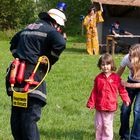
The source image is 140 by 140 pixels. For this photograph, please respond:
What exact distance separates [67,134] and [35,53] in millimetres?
2245

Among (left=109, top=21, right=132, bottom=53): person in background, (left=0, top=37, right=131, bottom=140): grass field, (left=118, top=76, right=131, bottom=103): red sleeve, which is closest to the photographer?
(left=118, top=76, right=131, bottom=103): red sleeve

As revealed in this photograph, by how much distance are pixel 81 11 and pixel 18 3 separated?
33.8 feet

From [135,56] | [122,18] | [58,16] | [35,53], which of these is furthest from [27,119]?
[122,18]

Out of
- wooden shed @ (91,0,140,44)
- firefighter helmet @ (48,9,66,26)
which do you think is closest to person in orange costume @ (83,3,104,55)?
wooden shed @ (91,0,140,44)

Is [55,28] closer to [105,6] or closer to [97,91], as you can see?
[97,91]

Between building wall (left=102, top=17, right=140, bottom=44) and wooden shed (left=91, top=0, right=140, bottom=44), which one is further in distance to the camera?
building wall (left=102, top=17, right=140, bottom=44)

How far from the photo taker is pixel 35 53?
588 centimetres

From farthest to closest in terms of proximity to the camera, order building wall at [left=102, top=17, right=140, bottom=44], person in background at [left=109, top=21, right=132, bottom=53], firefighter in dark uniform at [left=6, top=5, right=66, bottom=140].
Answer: building wall at [left=102, top=17, right=140, bottom=44] → person in background at [left=109, top=21, right=132, bottom=53] → firefighter in dark uniform at [left=6, top=5, right=66, bottom=140]

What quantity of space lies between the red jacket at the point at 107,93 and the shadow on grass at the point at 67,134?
940 mm

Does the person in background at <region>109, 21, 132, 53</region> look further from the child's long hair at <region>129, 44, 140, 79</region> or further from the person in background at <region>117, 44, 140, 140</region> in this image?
the child's long hair at <region>129, 44, 140, 79</region>

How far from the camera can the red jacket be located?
6.78 m

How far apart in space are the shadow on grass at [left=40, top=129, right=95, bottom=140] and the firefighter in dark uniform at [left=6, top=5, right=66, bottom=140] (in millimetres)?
1665

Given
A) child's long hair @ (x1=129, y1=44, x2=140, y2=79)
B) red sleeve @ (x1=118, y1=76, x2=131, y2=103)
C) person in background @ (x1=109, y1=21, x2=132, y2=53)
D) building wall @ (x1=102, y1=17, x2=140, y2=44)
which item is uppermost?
building wall @ (x1=102, y1=17, x2=140, y2=44)

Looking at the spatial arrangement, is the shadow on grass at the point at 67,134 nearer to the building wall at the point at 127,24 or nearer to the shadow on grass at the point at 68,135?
the shadow on grass at the point at 68,135
